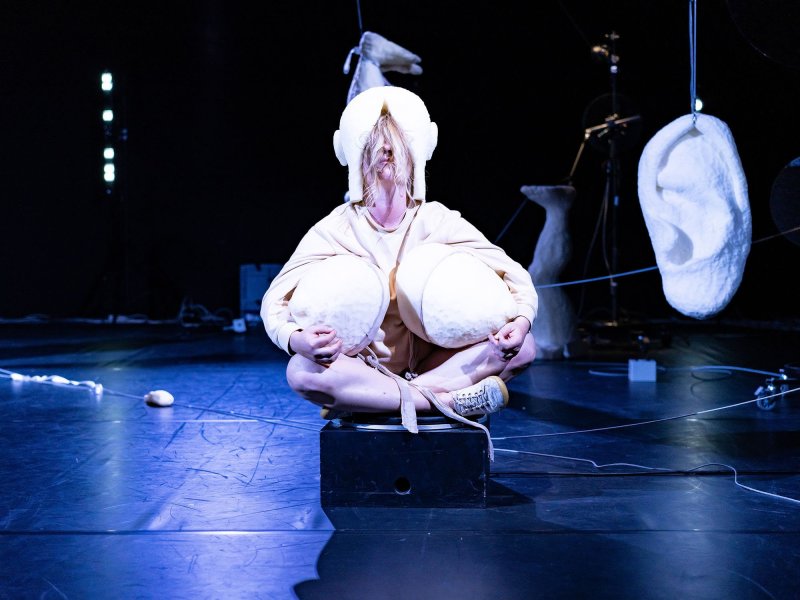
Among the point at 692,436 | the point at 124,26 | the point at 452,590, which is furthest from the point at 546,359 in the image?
the point at 124,26

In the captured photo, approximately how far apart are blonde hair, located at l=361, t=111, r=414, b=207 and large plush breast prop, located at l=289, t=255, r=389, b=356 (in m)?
0.25

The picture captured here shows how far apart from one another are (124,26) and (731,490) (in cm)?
627

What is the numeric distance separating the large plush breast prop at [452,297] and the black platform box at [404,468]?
0.78 ft

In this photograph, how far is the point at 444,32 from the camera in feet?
20.4

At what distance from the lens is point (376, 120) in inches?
78.8

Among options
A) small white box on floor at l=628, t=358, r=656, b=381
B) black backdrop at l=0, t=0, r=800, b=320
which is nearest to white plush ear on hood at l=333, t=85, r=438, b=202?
small white box on floor at l=628, t=358, r=656, b=381

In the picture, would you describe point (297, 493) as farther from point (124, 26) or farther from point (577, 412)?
point (124, 26)

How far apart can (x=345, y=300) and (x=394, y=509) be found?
1.57 ft

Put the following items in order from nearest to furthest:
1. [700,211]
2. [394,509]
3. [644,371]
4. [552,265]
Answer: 1. [394,509]
2. [700,211]
3. [644,371]
4. [552,265]

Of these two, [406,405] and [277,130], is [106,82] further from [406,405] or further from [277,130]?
[406,405]

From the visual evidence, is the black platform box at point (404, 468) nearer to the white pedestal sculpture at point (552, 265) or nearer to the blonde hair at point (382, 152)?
the blonde hair at point (382, 152)

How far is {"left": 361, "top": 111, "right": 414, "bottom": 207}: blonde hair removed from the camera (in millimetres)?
1997

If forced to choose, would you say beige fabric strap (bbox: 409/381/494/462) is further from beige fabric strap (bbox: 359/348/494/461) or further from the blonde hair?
the blonde hair

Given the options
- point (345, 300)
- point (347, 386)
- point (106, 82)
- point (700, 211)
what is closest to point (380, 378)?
point (347, 386)
